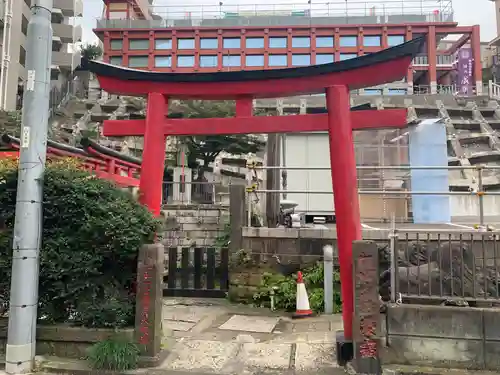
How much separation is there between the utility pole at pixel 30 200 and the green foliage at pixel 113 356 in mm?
753

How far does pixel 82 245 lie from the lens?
5.19 metres

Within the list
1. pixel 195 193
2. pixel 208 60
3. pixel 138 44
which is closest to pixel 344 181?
pixel 195 193

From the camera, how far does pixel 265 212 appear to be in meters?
10.0

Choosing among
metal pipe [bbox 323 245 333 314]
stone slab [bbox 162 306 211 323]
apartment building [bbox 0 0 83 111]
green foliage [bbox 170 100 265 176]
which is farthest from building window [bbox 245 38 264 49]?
metal pipe [bbox 323 245 333 314]

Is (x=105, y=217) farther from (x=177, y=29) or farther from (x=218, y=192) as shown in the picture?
(x=177, y=29)

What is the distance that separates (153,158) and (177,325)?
119 inches

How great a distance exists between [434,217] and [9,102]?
28.0m

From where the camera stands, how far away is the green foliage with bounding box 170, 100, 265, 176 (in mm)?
22281

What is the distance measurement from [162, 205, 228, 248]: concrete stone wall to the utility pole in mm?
9903

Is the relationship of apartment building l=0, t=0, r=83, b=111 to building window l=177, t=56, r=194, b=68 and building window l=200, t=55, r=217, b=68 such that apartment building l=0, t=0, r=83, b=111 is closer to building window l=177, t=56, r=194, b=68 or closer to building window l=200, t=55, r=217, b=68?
building window l=177, t=56, r=194, b=68

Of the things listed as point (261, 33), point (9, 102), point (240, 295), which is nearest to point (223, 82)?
point (240, 295)

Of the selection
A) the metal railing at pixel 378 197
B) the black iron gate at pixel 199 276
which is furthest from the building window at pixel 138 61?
the black iron gate at pixel 199 276

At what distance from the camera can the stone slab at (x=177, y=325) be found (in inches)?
266

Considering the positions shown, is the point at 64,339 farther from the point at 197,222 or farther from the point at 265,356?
the point at 197,222
